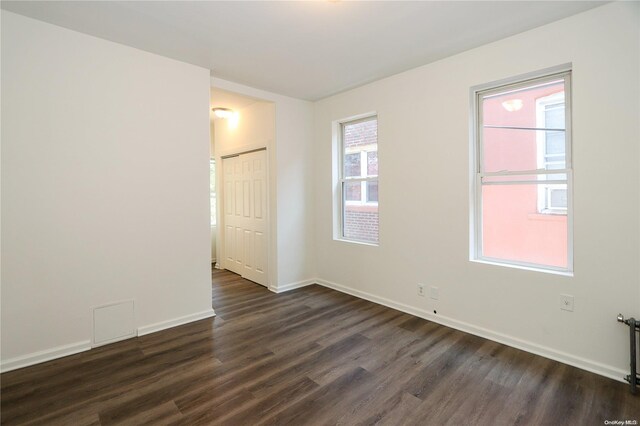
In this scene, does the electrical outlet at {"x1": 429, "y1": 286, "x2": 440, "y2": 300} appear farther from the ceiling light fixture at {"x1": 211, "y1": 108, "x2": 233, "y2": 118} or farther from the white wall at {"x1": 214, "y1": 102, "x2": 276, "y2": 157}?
the ceiling light fixture at {"x1": 211, "y1": 108, "x2": 233, "y2": 118}

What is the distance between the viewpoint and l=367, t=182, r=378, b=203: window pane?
3.87m

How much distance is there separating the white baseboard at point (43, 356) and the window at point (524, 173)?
354cm

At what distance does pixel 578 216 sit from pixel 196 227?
3363mm

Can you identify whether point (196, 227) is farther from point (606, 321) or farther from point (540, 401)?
point (606, 321)

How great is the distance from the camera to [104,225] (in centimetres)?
271

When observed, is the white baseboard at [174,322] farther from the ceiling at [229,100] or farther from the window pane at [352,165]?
the ceiling at [229,100]

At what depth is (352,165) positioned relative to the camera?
4.19 m

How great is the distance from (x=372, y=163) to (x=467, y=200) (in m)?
1.35

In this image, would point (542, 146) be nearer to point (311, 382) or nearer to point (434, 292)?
point (434, 292)

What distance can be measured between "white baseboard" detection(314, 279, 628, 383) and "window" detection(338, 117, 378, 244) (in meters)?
0.81

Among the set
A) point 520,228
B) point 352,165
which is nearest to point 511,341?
point 520,228

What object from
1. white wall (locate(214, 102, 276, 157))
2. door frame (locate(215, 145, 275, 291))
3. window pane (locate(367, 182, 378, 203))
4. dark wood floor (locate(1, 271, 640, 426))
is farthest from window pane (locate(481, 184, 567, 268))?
white wall (locate(214, 102, 276, 157))

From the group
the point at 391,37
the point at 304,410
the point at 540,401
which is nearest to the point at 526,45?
the point at 391,37

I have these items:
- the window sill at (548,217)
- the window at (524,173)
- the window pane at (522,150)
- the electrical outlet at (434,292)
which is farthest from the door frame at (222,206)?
the window sill at (548,217)
